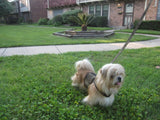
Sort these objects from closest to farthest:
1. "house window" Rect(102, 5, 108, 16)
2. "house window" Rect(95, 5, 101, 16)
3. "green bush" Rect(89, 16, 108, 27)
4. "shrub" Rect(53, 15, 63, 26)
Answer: "green bush" Rect(89, 16, 108, 27)
"house window" Rect(102, 5, 108, 16)
"house window" Rect(95, 5, 101, 16)
"shrub" Rect(53, 15, 63, 26)

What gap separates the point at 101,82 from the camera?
7.97ft

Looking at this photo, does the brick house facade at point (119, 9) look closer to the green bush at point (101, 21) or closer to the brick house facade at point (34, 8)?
the green bush at point (101, 21)

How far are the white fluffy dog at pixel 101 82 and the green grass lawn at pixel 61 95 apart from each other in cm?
18

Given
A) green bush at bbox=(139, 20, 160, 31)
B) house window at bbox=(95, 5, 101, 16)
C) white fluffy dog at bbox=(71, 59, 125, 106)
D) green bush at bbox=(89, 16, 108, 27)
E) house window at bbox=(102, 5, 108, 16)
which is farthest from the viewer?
house window at bbox=(95, 5, 101, 16)

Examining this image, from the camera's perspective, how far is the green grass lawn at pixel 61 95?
8.34 ft

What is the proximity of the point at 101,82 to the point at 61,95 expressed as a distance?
1.14m

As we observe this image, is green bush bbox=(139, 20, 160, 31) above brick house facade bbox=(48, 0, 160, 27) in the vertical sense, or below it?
below

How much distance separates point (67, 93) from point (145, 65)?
324 centimetres

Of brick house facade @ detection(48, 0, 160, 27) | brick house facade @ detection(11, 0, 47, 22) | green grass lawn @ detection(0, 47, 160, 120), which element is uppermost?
brick house facade @ detection(11, 0, 47, 22)

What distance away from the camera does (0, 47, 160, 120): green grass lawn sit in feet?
8.34

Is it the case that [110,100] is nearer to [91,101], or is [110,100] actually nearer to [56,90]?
[91,101]

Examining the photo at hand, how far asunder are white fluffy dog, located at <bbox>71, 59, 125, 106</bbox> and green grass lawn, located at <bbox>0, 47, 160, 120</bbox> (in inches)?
7.3

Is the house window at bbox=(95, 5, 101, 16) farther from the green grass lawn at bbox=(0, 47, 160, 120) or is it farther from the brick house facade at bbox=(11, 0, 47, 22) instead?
the green grass lawn at bbox=(0, 47, 160, 120)

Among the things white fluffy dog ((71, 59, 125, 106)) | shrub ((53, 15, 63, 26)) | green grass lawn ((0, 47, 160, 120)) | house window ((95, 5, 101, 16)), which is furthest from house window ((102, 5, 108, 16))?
white fluffy dog ((71, 59, 125, 106))
